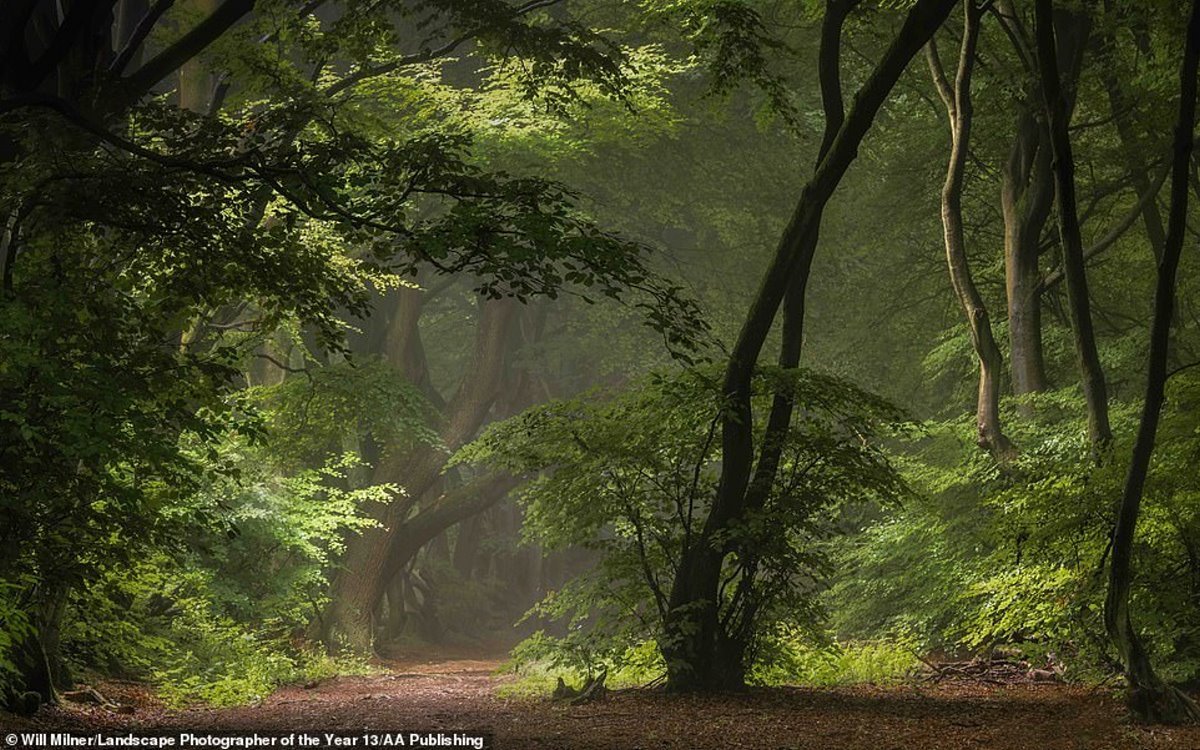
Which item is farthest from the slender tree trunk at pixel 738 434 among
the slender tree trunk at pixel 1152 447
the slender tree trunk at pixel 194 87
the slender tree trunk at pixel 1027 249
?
the slender tree trunk at pixel 194 87

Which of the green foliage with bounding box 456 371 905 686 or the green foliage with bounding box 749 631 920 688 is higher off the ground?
the green foliage with bounding box 456 371 905 686

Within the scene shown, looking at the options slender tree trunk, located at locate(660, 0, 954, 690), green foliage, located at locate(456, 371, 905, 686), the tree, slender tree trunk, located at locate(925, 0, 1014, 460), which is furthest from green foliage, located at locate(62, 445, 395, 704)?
slender tree trunk, located at locate(925, 0, 1014, 460)

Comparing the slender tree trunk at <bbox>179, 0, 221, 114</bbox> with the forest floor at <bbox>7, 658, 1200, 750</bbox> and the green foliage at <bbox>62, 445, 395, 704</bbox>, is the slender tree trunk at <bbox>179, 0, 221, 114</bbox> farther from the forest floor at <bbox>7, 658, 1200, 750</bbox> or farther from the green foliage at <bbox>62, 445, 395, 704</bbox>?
the forest floor at <bbox>7, 658, 1200, 750</bbox>

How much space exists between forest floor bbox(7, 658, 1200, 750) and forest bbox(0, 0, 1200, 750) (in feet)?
0.21

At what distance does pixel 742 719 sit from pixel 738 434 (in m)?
2.14

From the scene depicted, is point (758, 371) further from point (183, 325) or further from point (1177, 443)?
point (183, 325)

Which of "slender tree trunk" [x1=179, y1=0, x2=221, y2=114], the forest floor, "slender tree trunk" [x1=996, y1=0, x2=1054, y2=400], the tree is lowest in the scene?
the forest floor

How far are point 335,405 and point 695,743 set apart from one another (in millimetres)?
10776

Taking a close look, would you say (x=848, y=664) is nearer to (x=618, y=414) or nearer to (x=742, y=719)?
(x=742, y=719)

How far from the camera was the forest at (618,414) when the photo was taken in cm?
660

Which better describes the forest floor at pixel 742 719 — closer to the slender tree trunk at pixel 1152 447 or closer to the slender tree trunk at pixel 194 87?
the slender tree trunk at pixel 1152 447

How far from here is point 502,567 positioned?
3316 cm

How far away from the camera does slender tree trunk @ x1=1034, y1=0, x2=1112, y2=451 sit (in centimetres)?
724

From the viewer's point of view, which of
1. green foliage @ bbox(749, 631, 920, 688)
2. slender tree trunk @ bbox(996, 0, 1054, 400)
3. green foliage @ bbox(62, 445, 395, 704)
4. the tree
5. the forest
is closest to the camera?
the tree
